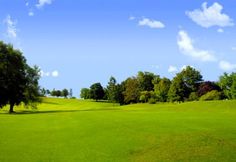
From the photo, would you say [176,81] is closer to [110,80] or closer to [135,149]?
[110,80]

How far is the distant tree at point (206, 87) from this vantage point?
138500 millimetres

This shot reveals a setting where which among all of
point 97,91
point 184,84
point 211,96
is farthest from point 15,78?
point 97,91

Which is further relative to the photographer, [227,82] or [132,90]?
[132,90]

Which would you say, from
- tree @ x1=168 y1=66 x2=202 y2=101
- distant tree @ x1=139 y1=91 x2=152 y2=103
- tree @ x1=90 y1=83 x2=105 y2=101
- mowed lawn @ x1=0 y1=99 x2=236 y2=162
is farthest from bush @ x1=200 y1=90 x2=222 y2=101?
mowed lawn @ x1=0 y1=99 x2=236 y2=162

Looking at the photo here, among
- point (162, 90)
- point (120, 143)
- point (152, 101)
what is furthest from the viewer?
point (162, 90)

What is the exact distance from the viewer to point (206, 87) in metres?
139

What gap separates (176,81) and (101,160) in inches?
4522

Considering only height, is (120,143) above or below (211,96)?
below

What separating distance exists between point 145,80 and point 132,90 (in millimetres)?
6822

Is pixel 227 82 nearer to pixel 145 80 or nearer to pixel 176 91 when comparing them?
pixel 176 91

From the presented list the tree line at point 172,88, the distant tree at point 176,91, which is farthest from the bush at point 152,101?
the distant tree at point 176,91

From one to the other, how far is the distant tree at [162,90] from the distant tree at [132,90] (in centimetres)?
1299

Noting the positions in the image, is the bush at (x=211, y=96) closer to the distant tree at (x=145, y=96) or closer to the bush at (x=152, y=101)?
the bush at (x=152, y=101)

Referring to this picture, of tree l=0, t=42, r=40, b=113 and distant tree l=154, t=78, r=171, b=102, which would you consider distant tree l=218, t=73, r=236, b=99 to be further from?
tree l=0, t=42, r=40, b=113
